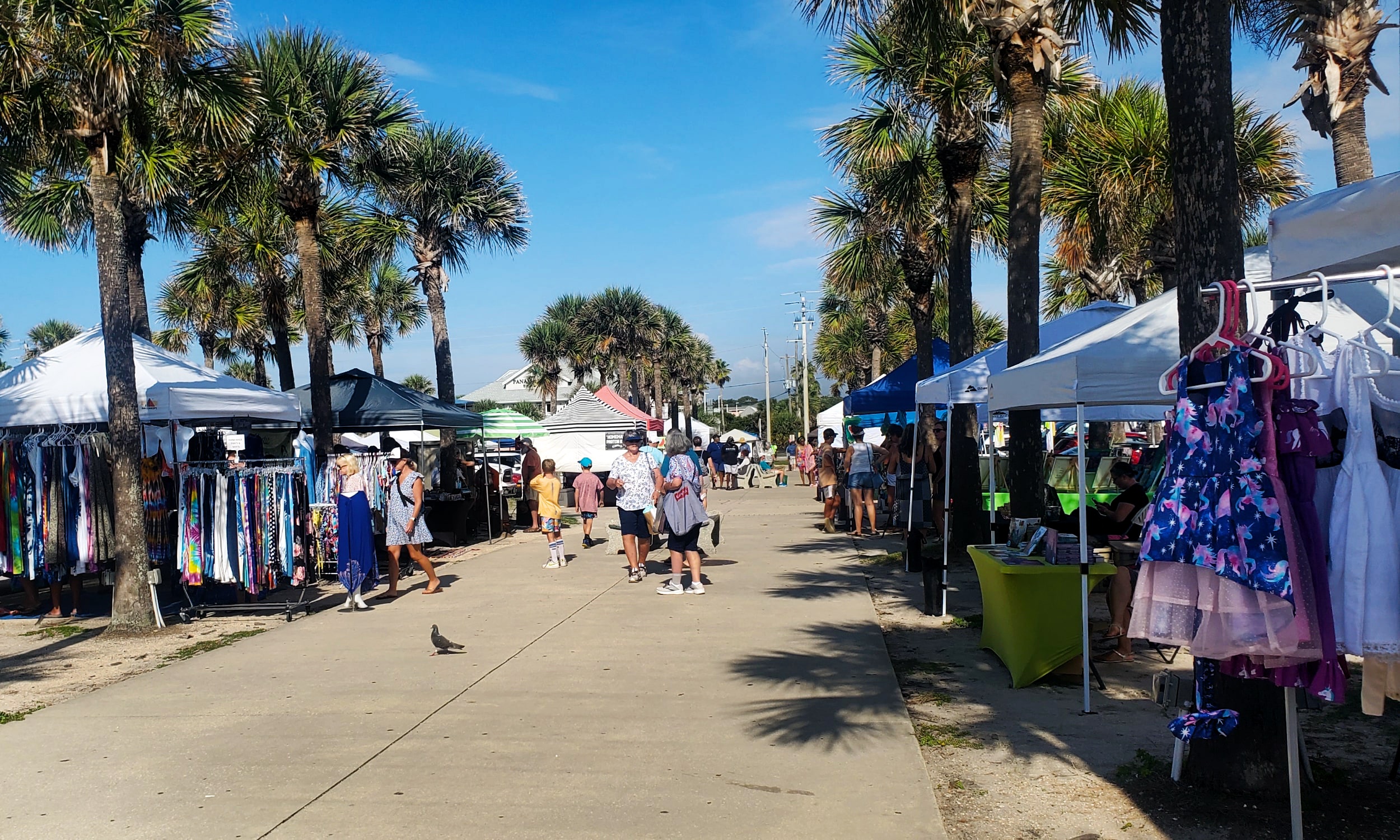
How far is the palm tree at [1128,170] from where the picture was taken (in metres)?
17.2

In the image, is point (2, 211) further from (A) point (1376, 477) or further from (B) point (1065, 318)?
(A) point (1376, 477)

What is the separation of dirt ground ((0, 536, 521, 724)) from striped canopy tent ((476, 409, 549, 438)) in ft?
30.3

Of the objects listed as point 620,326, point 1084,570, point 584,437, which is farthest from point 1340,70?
point 620,326

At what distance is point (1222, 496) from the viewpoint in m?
3.89

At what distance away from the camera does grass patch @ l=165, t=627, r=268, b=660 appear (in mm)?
8891

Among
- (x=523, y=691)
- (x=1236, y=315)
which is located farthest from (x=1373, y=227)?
(x=523, y=691)

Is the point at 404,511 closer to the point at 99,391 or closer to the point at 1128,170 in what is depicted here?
the point at 99,391

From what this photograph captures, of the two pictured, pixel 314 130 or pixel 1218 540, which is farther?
pixel 314 130

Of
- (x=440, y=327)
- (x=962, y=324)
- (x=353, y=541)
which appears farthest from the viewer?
(x=440, y=327)

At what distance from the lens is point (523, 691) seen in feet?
23.4

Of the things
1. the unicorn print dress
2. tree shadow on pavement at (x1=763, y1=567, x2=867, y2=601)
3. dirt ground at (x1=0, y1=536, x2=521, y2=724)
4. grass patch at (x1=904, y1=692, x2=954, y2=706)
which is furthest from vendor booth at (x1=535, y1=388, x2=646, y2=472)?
the unicorn print dress

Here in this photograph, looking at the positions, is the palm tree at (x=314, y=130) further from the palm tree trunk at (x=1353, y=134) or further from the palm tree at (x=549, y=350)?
the palm tree at (x=549, y=350)

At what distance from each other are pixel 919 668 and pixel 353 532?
6083mm

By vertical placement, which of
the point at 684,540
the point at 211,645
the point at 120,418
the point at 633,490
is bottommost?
the point at 211,645
